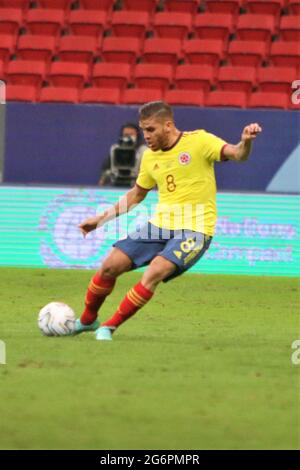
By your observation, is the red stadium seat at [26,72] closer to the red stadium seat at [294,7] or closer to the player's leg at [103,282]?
the red stadium seat at [294,7]

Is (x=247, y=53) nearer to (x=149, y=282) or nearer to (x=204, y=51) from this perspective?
(x=204, y=51)

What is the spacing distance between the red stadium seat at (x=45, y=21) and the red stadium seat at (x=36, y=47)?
255 mm

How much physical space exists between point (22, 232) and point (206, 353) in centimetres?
755

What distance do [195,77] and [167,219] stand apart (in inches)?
388

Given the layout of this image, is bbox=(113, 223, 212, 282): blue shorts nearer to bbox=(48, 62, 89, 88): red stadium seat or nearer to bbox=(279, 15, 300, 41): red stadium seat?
bbox=(48, 62, 89, 88): red stadium seat

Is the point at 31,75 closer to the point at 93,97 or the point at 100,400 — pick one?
the point at 93,97

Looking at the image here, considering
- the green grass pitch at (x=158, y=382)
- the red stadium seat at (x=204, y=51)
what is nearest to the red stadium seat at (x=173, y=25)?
the red stadium seat at (x=204, y=51)

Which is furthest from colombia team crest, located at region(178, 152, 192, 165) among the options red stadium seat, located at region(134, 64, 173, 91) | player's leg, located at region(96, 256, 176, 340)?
red stadium seat, located at region(134, 64, 173, 91)

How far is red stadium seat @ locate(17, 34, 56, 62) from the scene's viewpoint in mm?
20047

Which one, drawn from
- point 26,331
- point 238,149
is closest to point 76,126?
point 26,331

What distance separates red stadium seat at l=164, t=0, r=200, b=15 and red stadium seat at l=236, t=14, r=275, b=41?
0.92 meters

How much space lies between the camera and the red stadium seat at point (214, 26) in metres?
20.1

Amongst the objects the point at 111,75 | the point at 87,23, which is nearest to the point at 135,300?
the point at 111,75

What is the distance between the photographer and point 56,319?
979 cm
